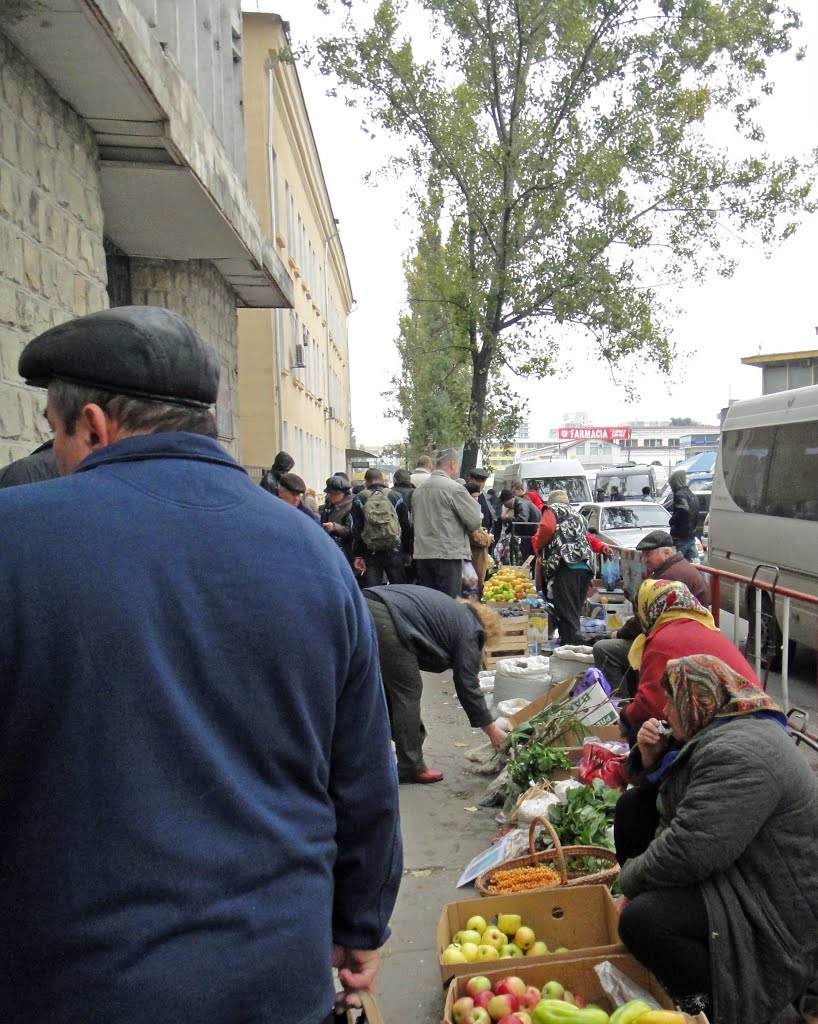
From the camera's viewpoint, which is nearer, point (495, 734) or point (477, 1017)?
point (477, 1017)

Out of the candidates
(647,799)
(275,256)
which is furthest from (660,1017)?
(275,256)

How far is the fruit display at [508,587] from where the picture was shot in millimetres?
9438

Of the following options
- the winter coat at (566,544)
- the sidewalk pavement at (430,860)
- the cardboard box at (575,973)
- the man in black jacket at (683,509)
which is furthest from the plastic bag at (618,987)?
the man in black jacket at (683,509)

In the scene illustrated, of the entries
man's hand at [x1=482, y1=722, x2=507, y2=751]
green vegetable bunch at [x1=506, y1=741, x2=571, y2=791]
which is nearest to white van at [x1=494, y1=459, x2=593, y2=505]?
man's hand at [x1=482, y1=722, x2=507, y2=751]

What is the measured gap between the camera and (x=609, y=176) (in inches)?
582

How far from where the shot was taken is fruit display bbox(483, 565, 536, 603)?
31.0 feet

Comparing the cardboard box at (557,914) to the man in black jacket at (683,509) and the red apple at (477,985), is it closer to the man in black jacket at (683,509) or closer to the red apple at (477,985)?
the red apple at (477,985)

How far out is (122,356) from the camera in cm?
133

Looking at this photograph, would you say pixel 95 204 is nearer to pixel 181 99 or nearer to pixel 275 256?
pixel 181 99

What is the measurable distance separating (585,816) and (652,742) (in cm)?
86

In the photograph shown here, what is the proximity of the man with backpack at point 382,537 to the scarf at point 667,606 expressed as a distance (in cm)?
476

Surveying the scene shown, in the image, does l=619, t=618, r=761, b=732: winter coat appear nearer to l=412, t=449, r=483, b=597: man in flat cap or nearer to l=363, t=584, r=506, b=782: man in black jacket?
l=363, t=584, r=506, b=782: man in black jacket

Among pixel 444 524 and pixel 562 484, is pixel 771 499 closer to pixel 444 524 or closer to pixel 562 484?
pixel 444 524

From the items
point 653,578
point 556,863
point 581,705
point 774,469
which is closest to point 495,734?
point 581,705
